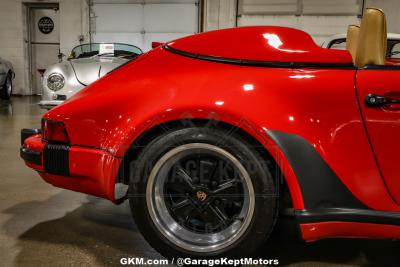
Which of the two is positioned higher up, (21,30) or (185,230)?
(21,30)

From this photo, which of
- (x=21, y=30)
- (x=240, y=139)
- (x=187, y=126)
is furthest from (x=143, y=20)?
(x=240, y=139)

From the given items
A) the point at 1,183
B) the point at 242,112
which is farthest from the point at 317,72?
the point at 1,183

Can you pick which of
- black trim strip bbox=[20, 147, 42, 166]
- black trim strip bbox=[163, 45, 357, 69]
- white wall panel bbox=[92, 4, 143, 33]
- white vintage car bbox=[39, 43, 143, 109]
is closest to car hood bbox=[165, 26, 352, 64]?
black trim strip bbox=[163, 45, 357, 69]

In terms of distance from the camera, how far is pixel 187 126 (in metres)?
1.51

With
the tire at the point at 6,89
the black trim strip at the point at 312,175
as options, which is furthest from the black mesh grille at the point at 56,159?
the tire at the point at 6,89

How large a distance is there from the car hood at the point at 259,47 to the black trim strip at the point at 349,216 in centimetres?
56

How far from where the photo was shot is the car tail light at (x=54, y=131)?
1.71 m

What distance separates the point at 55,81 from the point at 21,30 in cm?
844

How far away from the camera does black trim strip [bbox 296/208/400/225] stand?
1.36 meters

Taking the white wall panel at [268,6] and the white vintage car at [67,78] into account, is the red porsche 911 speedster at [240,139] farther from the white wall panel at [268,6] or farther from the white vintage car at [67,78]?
the white wall panel at [268,6]

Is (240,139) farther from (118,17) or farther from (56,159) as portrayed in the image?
(118,17)

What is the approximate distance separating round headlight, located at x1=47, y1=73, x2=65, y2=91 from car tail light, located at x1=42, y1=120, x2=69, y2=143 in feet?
7.54

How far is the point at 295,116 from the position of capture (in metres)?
1.40

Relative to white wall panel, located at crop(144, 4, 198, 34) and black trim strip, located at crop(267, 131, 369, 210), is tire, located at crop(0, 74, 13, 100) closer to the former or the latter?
white wall panel, located at crop(144, 4, 198, 34)
